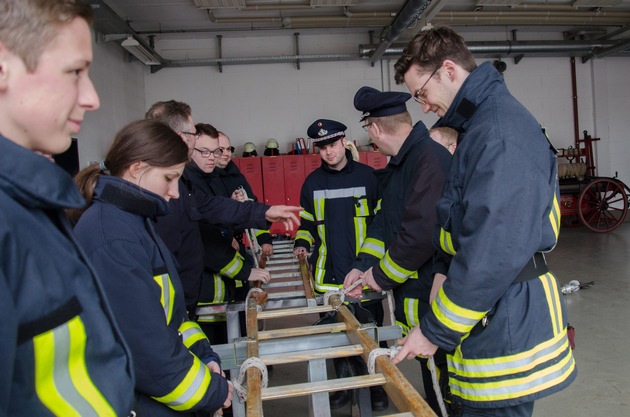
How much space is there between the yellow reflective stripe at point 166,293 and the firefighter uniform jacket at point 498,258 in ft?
2.36

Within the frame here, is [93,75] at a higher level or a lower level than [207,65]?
lower

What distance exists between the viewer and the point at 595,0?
812 cm

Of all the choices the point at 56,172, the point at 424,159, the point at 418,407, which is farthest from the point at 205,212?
the point at 56,172

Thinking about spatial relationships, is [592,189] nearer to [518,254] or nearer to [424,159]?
[424,159]

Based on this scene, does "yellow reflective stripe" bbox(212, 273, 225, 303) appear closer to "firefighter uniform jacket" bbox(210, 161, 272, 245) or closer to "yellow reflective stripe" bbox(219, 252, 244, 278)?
"yellow reflective stripe" bbox(219, 252, 244, 278)

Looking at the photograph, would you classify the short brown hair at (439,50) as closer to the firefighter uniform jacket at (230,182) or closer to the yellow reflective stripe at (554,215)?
the yellow reflective stripe at (554,215)

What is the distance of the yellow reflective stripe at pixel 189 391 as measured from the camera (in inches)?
48.9

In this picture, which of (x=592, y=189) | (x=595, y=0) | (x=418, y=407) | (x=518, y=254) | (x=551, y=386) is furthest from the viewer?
A: (x=592, y=189)

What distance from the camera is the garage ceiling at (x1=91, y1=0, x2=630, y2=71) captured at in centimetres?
786

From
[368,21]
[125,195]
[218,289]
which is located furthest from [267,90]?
[125,195]

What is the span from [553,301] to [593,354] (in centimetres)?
292

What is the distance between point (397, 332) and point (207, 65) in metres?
8.82

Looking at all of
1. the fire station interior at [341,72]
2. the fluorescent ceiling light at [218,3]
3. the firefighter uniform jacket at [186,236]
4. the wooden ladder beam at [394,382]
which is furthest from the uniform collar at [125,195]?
the fluorescent ceiling light at [218,3]

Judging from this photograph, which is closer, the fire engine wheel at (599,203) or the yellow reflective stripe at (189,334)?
the yellow reflective stripe at (189,334)
